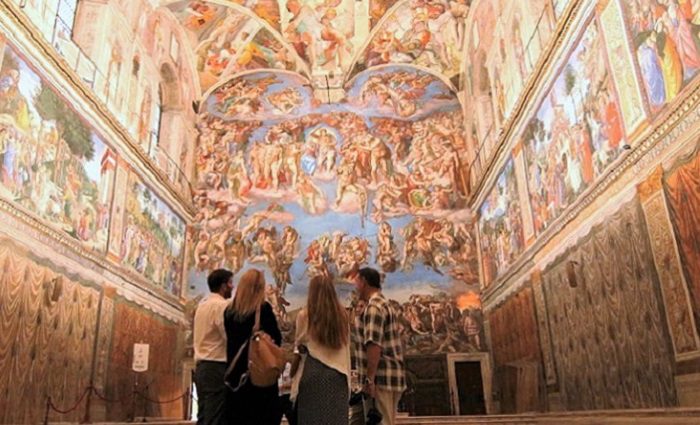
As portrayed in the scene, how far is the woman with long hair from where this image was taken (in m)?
3.68

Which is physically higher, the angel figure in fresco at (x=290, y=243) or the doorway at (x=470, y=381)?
the angel figure in fresco at (x=290, y=243)

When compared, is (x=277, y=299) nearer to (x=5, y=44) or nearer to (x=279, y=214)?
(x=279, y=214)

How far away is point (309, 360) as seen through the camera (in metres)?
3.71

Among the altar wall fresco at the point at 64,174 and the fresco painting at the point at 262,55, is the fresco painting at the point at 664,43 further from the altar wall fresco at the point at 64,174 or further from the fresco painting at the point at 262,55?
the fresco painting at the point at 262,55

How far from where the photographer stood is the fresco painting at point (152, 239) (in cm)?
1469

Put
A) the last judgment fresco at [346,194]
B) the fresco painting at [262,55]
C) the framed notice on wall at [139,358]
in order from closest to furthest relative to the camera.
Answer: the framed notice on wall at [139,358]
the last judgment fresco at [346,194]
the fresco painting at [262,55]

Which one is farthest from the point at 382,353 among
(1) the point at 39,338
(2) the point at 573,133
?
(1) the point at 39,338

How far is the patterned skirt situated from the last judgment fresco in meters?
13.8

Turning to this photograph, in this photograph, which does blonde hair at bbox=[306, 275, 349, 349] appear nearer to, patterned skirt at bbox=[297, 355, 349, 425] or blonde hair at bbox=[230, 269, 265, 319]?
patterned skirt at bbox=[297, 355, 349, 425]

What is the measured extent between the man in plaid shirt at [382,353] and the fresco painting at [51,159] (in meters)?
8.01

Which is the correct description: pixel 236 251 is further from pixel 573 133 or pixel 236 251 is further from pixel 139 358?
pixel 573 133

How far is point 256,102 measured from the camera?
819 inches

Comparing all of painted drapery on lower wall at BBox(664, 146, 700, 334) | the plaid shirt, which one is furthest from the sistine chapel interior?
the plaid shirt

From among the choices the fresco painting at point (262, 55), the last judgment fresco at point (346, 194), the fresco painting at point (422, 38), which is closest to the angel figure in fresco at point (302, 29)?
the fresco painting at point (262, 55)
